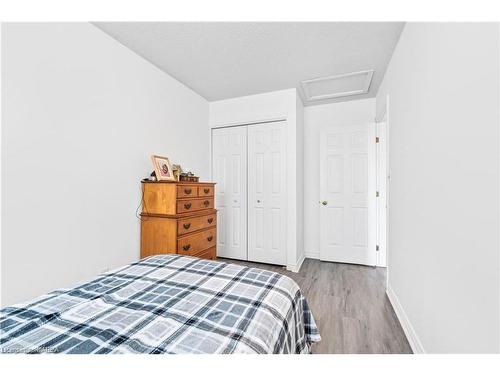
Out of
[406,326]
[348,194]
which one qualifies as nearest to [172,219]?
[406,326]

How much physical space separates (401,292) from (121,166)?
8.90 feet

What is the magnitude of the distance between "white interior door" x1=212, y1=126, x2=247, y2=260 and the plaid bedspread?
2240mm

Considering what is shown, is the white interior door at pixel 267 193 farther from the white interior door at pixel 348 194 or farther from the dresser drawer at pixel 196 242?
the dresser drawer at pixel 196 242

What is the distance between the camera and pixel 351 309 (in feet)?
6.87

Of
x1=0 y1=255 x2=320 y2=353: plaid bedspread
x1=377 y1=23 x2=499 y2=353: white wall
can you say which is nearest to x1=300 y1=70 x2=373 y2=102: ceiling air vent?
x1=377 y1=23 x2=499 y2=353: white wall

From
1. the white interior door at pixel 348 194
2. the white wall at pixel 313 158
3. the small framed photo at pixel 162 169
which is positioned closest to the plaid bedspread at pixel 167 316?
the small framed photo at pixel 162 169

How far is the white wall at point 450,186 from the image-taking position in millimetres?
839

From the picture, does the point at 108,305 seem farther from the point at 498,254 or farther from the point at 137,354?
the point at 498,254

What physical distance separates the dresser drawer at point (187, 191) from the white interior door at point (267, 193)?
46.5 inches

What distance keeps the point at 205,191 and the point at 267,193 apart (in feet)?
3.46

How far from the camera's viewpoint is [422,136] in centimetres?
148

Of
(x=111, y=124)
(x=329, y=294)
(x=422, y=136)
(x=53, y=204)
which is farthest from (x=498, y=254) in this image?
(x=111, y=124)

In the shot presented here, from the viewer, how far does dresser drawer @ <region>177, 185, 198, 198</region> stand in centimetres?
223

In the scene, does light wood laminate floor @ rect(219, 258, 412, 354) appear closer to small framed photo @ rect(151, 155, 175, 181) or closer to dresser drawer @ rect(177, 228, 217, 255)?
dresser drawer @ rect(177, 228, 217, 255)
